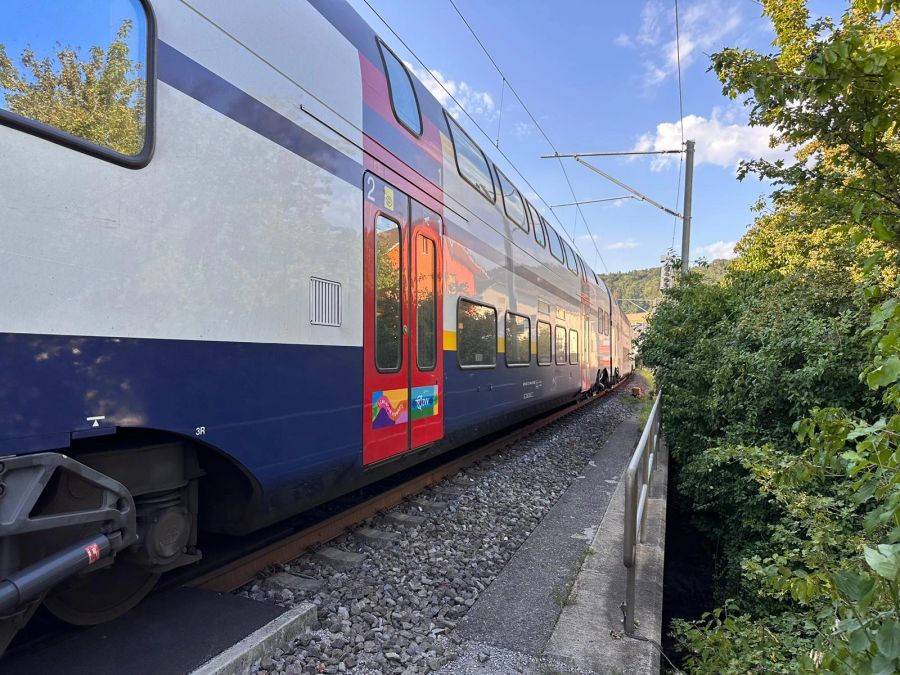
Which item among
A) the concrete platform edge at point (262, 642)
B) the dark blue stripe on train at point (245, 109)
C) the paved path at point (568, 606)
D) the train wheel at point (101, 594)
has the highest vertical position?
the dark blue stripe on train at point (245, 109)

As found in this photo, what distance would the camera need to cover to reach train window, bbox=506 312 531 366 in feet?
25.8

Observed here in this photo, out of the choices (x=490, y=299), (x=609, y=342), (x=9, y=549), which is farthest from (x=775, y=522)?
(x=609, y=342)

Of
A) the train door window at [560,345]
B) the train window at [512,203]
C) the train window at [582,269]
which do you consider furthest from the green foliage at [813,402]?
the train window at [582,269]

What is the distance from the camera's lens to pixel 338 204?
390 cm

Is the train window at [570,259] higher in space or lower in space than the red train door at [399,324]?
higher

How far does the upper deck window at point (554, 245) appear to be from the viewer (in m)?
11.5

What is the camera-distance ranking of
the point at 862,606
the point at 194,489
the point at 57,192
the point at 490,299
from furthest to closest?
the point at 490,299 → the point at 194,489 → the point at 57,192 → the point at 862,606

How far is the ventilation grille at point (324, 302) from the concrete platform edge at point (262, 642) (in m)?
1.71

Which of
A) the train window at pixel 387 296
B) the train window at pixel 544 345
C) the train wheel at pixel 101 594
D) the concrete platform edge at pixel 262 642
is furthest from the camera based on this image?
the train window at pixel 544 345

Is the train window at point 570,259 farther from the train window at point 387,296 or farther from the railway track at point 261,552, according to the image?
the train window at point 387,296

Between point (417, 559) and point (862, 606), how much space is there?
10.4 feet

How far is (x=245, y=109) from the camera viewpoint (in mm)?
3139

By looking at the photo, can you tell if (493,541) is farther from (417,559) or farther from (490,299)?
(490,299)

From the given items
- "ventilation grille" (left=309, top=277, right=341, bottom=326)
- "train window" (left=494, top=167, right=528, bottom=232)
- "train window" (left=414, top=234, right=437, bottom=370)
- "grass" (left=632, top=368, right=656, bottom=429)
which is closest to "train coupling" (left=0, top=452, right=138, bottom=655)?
"ventilation grille" (left=309, top=277, right=341, bottom=326)
